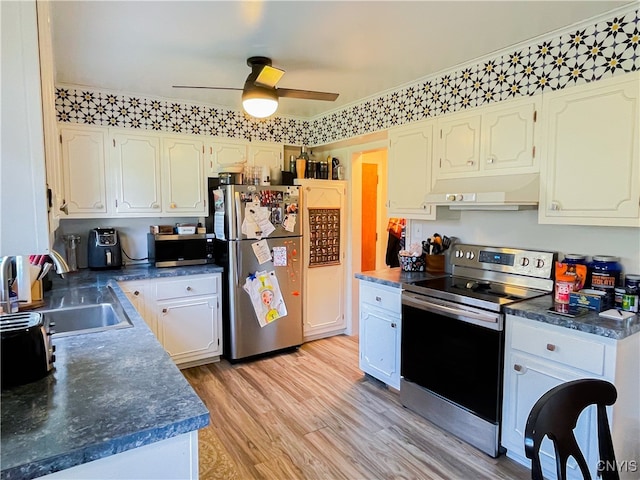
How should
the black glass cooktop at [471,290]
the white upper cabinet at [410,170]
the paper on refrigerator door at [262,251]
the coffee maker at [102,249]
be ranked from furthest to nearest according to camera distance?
the paper on refrigerator door at [262,251] → the coffee maker at [102,249] → the white upper cabinet at [410,170] → the black glass cooktop at [471,290]

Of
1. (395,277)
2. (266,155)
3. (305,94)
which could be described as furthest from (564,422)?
(266,155)

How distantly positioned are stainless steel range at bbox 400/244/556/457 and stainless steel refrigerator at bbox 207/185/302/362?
1.34 metres

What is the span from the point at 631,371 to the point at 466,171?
145 centimetres

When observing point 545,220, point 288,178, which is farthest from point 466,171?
point 288,178

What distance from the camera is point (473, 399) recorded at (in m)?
2.28

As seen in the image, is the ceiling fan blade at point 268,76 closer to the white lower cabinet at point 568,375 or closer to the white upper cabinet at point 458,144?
the white upper cabinet at point 458,144

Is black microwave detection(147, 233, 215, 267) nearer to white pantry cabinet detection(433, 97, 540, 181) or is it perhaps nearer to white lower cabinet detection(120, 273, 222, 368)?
white lower cabinet detection(120, 273, 222, 368)

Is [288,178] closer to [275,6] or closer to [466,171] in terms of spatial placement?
[466,171]

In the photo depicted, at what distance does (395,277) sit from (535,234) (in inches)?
38.2

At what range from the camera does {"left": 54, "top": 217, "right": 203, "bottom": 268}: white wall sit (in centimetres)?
335

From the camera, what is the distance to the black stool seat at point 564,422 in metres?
0.97

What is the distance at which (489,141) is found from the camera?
2525mm

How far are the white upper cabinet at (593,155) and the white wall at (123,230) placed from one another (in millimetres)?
3245

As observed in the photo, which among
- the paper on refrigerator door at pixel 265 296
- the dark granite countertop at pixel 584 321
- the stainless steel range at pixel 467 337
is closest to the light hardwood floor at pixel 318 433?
the stainless steel range at pixel 467 337
